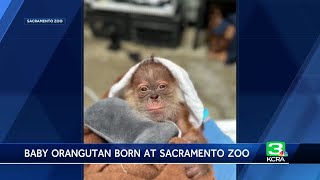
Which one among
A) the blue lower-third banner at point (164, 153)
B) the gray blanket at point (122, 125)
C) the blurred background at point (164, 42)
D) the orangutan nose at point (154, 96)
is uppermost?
the blurred background at point (164, 42)

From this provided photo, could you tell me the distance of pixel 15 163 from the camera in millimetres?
1509

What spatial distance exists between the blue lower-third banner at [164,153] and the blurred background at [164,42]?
0.19 m

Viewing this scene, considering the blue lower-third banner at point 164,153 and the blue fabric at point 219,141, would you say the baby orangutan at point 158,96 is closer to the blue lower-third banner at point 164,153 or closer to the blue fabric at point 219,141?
the blue fabric at point 219,141

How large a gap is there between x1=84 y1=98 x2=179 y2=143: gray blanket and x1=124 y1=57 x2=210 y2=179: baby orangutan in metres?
0.03

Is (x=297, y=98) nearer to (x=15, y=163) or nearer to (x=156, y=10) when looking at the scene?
(x=15, y=163)

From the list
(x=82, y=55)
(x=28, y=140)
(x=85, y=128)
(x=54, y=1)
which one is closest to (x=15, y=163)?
(x=28, y=140)

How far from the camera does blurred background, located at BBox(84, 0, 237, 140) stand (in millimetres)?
1986

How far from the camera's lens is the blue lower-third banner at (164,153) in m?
1.50

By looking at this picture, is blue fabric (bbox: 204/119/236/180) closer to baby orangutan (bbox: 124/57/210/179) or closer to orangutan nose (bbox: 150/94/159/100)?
baby orangutan (bbox: 124/57/210/179)

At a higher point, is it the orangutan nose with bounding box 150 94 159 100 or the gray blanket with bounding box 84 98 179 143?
the orangutan nose with bounding box 150 94 159 100

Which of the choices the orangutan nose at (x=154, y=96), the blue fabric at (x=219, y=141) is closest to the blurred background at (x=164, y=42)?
the blue fabric at (x=219, y=141)

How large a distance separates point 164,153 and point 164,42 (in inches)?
34.0

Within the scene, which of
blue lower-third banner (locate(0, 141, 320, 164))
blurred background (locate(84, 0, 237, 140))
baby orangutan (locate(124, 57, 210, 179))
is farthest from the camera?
blurred background (locate(84, 0, 237, 140))

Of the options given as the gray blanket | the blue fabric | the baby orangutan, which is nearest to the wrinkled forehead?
the baby orangutan
